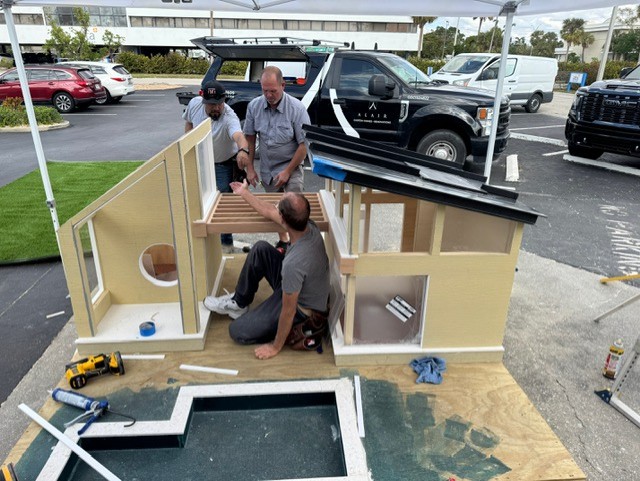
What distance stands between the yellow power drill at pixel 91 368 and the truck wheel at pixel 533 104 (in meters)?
18.6

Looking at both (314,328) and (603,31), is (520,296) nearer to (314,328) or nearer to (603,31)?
(314,328)

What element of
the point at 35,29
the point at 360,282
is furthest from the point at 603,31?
the point at 360,282

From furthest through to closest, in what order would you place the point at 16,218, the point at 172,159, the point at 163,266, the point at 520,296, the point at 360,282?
1. the point at 16,218
2. the point at 520,296
3. the point at 163,266
4. the point at 360,282
5. the point at 172,159

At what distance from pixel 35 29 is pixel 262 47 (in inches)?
1899

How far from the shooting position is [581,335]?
3967mm

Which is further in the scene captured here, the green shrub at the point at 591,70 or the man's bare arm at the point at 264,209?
the green shrub at the point at 591,70

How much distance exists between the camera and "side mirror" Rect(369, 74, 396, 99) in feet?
26.3

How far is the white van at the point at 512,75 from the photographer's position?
15180 mm

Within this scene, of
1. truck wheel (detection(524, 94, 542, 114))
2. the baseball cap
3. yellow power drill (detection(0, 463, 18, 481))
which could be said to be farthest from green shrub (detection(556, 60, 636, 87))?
yellow power drill (detection(0, 463, 18, 481))

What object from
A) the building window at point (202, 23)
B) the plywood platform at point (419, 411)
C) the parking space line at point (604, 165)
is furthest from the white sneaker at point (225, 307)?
the building window at point (202, 23)

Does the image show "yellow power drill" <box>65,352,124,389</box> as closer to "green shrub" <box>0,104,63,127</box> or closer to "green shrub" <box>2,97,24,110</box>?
"green shrub" <box>0,104,63,127</box>

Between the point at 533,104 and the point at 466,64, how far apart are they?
A: 385 cm

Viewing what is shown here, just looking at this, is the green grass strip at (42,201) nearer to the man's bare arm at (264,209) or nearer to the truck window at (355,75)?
the man's bare arm at (264,209)

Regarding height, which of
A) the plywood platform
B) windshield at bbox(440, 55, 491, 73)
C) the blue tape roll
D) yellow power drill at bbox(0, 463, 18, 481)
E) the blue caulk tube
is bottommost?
the plywood platform
